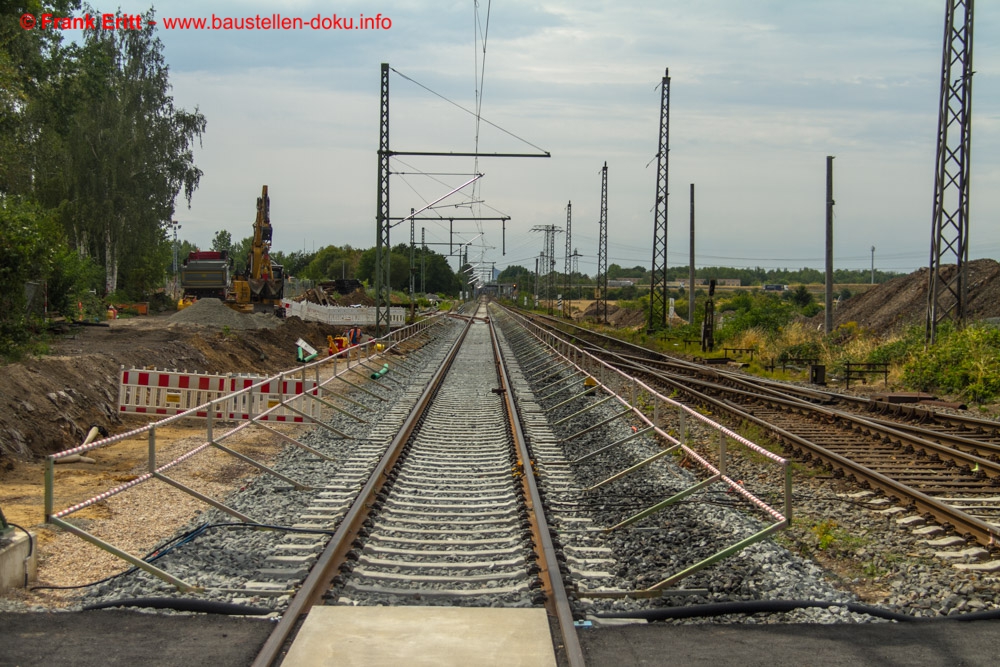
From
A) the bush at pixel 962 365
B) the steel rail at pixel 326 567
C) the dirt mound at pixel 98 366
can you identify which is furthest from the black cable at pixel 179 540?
the bush at pixel 962 365

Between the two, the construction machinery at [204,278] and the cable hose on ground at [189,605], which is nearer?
the cable hose on ground at [189,605]

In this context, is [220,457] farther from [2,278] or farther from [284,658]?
[284,658]

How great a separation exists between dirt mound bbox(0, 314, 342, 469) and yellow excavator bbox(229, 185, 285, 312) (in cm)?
700

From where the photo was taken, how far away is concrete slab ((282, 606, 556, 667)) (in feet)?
15.6

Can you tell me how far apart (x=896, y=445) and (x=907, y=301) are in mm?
31953

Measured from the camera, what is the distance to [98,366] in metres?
16.9

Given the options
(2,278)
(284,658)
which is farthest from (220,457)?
(284,658)

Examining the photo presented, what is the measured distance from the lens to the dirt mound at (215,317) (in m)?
31.8

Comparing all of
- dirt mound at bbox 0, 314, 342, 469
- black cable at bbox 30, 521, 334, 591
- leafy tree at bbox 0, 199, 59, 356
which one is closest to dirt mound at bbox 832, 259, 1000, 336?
dirt mound at bbox 0, 314, 342, 469

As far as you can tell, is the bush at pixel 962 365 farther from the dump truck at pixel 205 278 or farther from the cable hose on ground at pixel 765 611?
the dump truck at pixel 205 278

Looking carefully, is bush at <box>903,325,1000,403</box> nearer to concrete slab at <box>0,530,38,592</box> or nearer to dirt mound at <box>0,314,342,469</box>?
dirt mound at <box>0,314,342,469</box>

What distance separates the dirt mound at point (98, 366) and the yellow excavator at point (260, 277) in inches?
276

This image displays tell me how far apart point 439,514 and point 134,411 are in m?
8.47

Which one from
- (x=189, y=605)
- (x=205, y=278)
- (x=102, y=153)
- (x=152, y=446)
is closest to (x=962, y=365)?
(x=152, y=446)
